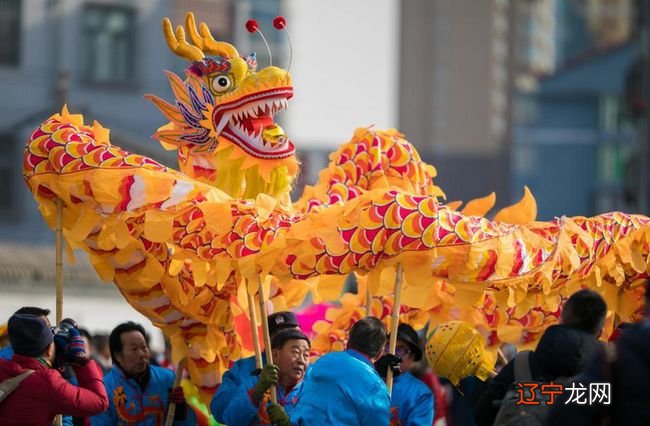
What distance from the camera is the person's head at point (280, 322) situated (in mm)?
9672

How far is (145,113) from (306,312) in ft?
77.9

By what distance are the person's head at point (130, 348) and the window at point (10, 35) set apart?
24.8 m

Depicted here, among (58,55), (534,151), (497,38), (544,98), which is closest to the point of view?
(58,55)

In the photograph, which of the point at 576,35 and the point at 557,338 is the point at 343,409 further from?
the point at 576,35

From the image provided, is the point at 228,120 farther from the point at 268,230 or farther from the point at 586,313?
the point at 586,313

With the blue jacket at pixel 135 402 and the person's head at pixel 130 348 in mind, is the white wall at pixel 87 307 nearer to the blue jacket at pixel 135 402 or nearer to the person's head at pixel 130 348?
the blue jacket at pixel 135 402

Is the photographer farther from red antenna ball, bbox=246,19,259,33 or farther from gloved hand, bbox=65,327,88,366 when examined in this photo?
red antenna ball, bbox=246,19,259,33

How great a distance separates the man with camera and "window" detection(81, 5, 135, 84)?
25482mm

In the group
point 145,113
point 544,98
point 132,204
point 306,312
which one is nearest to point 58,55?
point 145,113

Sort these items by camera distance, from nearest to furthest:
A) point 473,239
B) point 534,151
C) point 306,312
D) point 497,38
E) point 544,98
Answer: point 473,239, point 306,312, point 544,98, point 534,151, point 497,38

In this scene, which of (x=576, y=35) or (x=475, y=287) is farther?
(x=576, y=35)

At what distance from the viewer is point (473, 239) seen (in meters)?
9.34

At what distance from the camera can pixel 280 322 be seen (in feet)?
32.0

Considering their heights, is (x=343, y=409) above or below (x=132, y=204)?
below
